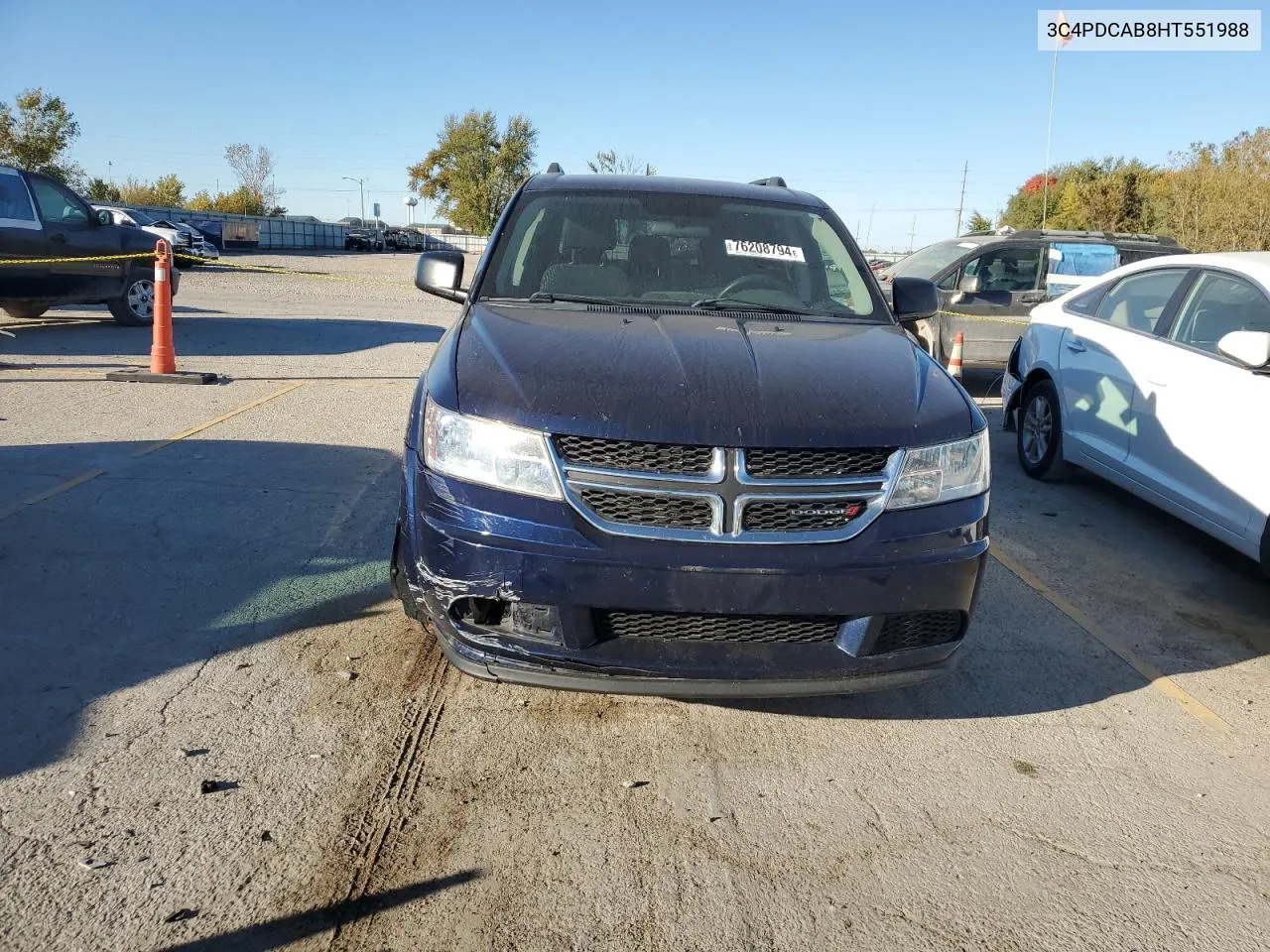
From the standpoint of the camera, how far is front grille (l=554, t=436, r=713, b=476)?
117 inches

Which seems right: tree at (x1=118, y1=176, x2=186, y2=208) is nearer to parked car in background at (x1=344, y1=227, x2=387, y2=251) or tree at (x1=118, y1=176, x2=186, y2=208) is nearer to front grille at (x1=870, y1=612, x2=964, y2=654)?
parked car in background at (x1=344, y1=227, x2=387, y2=251)

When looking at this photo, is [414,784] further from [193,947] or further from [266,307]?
[266,307]

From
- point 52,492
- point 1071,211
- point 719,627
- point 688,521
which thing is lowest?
point 52,492

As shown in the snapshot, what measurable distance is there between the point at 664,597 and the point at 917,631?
82 centimetres

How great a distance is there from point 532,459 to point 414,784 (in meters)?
0.99

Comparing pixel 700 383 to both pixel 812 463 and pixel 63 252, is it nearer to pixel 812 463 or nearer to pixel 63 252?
pixel 812 463

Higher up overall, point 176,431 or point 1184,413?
point 1184,413

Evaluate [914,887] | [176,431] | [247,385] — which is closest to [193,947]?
[914,887]

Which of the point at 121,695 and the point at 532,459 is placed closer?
the point at 532,459

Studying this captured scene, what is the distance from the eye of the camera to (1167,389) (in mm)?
5535

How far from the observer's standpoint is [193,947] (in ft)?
7.64

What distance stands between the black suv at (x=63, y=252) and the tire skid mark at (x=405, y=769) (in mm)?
9929

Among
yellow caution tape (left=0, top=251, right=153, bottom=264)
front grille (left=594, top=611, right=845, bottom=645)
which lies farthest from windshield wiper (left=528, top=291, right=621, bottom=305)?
yellow caution tape (left=0, top=251, right=153, bottom=264)

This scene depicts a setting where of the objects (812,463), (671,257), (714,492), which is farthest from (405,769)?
(671,257)
